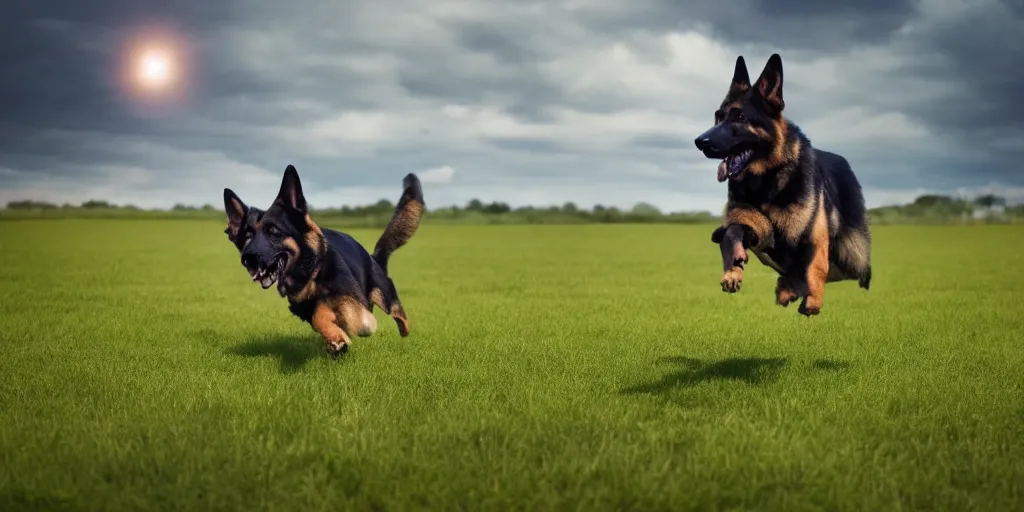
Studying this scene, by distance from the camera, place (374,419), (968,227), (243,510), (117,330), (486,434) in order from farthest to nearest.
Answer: (968,227) < (117,330) < (374,419) < (486,434) < (243,510)

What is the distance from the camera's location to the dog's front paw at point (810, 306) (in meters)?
6.02

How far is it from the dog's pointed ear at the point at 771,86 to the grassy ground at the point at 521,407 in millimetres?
2612

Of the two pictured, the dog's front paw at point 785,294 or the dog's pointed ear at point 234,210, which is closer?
the dog's front paw at point 785,294

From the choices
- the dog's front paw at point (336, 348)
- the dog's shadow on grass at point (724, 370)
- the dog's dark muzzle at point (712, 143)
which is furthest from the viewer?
the dog's shadow on grass at point (724, 370)

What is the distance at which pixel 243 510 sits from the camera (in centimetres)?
538

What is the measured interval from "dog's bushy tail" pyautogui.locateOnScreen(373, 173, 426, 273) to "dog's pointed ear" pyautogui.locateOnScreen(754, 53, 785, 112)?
5691 millimetres

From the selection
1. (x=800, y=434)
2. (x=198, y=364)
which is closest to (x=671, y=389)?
(x=800, y=434)

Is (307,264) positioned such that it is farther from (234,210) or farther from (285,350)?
(285,350)

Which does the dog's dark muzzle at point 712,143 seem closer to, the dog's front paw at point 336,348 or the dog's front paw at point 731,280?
the dog's front paw at point 731,280

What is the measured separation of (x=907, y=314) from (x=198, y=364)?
13.0 metres

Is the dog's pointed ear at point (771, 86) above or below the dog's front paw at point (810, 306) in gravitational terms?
above

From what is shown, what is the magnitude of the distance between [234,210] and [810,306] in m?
5.41

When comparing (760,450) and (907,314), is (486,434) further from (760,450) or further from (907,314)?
(907,314)

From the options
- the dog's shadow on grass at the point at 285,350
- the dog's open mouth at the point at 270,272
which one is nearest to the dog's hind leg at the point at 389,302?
the dog's shadow on grass at the point at 285,350
